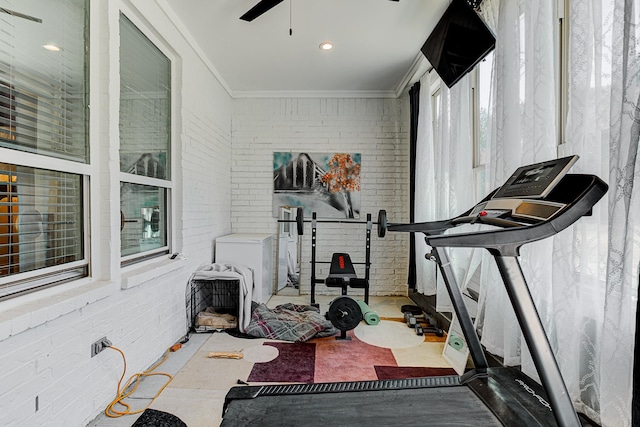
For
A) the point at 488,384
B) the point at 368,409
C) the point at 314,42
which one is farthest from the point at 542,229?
the point at 314,42

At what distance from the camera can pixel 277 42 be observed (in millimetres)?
3289

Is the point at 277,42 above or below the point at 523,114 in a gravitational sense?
above

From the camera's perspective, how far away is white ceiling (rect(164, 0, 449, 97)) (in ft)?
8.97

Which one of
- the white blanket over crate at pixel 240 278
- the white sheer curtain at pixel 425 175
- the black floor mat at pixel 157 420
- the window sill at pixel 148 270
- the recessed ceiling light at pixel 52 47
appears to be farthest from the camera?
the white sheer curtain at pixel 425 175

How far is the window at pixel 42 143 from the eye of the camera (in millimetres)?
1495

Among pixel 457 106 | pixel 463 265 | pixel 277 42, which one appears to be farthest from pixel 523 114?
pixel 277 42

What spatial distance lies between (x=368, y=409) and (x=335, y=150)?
140 inches

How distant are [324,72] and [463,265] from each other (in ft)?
8.69

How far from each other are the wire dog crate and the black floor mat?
4.79 feet

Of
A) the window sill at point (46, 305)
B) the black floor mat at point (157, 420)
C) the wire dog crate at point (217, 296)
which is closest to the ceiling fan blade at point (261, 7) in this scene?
the window sill at point (46, 305)

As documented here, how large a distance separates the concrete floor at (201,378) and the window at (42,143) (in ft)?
2.84

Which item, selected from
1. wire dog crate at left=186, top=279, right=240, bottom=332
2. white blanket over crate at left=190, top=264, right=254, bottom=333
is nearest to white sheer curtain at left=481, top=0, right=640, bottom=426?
white blanket over crate at left=190, top=264, right=254, bottom=333

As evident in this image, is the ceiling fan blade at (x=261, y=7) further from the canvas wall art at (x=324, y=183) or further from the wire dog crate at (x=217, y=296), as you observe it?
the wire dog crate at (x=217, y=296)

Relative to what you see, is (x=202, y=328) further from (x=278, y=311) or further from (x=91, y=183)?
(x=91, y=183)
